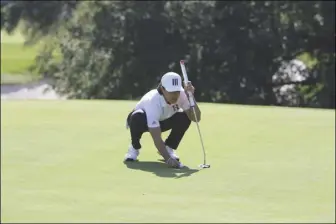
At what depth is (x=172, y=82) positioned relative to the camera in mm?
2176

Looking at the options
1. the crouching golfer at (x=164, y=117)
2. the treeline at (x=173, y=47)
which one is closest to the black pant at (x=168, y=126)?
the crouching golfer at (x=164, y=117)

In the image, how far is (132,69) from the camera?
7145 millimetres

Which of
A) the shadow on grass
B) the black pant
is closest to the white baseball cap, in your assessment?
the black pant

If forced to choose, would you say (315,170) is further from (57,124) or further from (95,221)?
(95,221)

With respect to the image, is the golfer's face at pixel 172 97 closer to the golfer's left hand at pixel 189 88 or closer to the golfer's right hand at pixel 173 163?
the golfer's left hand at pixel 189 88

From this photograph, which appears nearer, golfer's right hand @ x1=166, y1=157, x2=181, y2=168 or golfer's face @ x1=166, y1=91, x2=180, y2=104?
golfer's face @ x1=166, y1=91, x2=180, y2=104

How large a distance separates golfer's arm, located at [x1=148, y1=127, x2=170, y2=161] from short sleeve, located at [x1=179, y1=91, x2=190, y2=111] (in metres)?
0.09

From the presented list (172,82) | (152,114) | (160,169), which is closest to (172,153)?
(160,169)

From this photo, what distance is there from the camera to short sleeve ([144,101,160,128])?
7.46 ft

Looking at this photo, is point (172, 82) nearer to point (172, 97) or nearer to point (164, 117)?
point (172, 97)

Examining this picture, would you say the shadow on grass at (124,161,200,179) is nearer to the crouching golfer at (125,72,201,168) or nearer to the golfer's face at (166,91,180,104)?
the crouching golfer at (125,72,201,168)

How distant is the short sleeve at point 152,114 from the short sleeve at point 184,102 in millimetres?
60

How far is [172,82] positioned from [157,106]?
11 centimetres

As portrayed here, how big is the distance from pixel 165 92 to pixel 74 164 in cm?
109
